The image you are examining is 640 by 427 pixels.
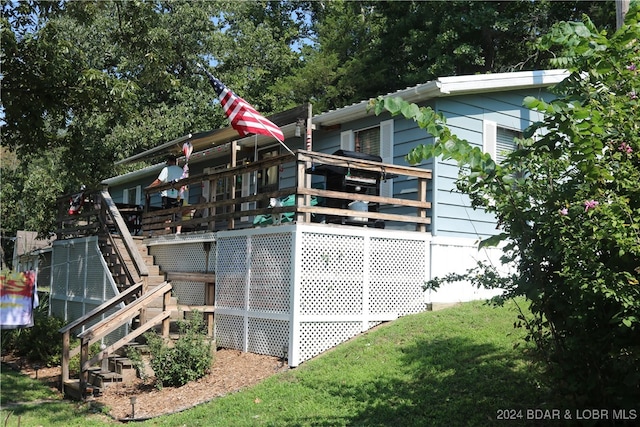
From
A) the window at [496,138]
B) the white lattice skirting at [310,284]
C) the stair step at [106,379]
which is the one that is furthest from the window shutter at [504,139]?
the stair step at [106,379]

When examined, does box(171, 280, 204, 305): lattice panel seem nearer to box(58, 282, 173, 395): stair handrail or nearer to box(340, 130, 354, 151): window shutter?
box(58, 282, 173, 395): stair handrail

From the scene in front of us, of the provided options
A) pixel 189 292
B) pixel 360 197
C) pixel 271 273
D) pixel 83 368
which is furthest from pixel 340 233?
pixel 83 368

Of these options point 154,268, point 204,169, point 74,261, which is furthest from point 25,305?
point 204,169

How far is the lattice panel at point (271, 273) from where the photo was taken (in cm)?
962

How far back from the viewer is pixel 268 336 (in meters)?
9.88

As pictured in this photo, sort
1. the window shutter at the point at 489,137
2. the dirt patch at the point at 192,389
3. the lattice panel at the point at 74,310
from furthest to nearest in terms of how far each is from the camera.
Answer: the lattice panel at the point at 74,310, the window shutter at the point at 489,137, the dirt patch at the point at 192,389

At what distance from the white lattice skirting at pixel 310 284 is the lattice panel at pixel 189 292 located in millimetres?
1026

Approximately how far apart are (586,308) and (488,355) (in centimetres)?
315

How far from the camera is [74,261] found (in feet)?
52.2

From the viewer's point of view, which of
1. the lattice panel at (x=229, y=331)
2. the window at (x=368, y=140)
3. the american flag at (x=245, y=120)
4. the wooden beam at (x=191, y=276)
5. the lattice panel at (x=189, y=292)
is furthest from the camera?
the window at (x=368, y=140)

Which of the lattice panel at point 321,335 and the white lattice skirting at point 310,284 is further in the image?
the white lattice skirting at point 310,284

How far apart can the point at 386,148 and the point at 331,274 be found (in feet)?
12.0

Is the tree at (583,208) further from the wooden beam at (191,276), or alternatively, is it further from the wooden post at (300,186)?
the wooden beam at (191,276)

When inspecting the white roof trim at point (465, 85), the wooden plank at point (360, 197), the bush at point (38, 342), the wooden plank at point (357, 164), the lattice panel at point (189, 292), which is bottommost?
the bush at point (38, 342)
